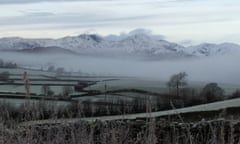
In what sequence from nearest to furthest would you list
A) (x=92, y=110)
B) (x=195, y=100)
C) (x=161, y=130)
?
A: (x=161, y=130), (x=92, y=110), (x=195, y=100)

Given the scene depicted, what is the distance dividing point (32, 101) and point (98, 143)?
1.61 metres

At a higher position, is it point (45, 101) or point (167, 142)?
point (45, 101)

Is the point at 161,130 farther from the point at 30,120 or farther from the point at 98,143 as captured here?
the point at 30,120

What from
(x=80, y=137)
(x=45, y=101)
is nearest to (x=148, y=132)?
(x=80, y=137)

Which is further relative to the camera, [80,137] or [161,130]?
[161,130]

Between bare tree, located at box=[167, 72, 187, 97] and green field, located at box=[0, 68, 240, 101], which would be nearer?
green field, located at box=[0, 68, 240, 101]

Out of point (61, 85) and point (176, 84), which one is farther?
point (176, 84)

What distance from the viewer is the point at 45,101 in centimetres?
613

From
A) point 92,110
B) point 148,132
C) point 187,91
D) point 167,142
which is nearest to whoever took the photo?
point 148,132

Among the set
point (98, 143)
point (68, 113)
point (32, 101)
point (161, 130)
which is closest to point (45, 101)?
point (32, 101)

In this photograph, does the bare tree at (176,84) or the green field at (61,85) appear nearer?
the green field at (61,85)

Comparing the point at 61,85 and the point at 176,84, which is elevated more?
the point at 61,85

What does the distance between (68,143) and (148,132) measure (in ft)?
3.03

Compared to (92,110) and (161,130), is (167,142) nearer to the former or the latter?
(161,130)
